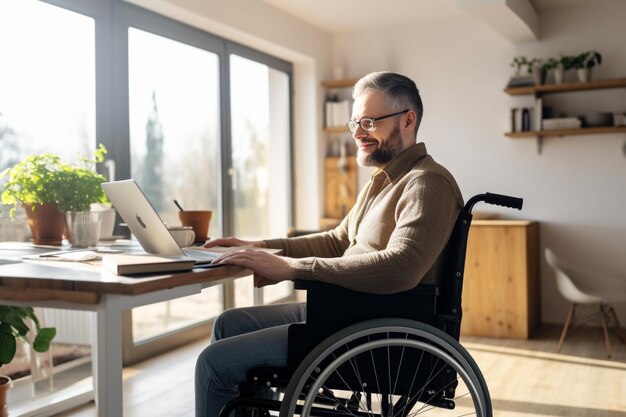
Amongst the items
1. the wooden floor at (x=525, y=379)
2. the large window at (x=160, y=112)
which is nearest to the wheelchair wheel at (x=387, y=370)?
the large window at (x=160, y=112)

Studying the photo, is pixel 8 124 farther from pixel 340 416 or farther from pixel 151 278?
pixel 340 416

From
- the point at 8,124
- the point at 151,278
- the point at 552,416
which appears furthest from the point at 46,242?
the point at 552,416

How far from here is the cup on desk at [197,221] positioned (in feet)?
7.72

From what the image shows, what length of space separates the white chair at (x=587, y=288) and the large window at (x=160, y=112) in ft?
5.93

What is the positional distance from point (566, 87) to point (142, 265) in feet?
12.8

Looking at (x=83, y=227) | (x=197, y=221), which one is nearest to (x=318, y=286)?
(x=197, y=221)

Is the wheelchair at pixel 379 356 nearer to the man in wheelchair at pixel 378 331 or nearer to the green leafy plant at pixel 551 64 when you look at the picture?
the man in wheelchair at pixel 378 331

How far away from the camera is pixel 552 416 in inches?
114

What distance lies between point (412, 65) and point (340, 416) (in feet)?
13.3

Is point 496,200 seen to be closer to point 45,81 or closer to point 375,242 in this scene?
point 375,242

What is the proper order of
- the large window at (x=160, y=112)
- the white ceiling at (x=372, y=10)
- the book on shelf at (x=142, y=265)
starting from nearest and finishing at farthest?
the book on shelf at (x=142, y=265)
the large window at (x=160, y=112)
the white ceiling at (x=372, y=10)

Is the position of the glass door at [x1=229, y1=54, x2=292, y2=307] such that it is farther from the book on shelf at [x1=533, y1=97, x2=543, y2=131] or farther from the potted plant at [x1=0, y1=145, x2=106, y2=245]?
the potted plant at [x1=0, y1=145, x2=106, y2=245]

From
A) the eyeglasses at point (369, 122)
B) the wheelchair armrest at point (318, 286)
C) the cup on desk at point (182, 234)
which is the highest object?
the eyeglasses at point (369, 122)

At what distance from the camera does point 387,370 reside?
1.67 m
